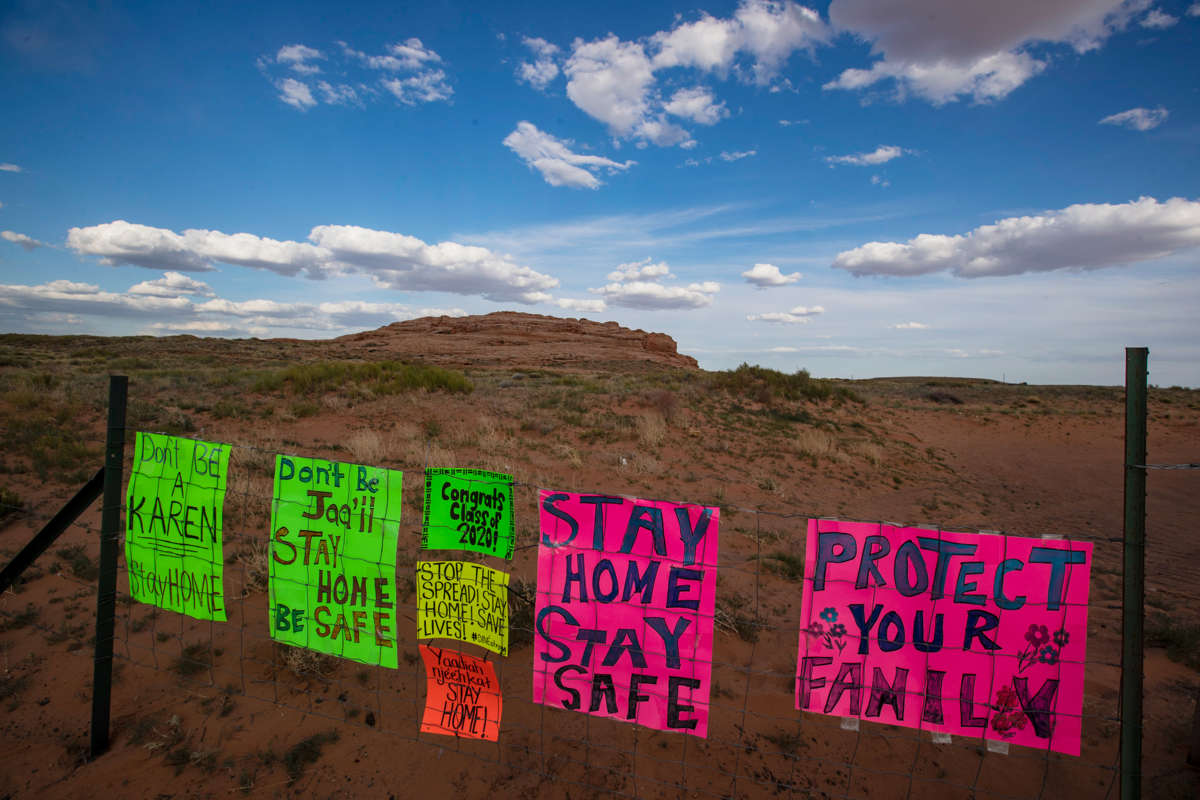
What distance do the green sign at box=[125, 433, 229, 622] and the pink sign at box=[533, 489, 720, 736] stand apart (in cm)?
219

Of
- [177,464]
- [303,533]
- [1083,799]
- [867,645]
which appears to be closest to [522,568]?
[303,533]

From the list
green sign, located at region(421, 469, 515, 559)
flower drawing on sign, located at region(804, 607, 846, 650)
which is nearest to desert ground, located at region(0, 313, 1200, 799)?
flower drawing on sign, located at region(804, 607, 846, 650)

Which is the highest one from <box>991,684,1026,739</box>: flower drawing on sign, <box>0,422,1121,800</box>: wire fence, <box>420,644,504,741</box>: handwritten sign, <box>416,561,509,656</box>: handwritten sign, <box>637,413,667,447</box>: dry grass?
<box>637,413,667,447</box>: dry grass

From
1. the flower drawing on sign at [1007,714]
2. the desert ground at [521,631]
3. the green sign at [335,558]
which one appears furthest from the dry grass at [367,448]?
the flower drawing on sign at [1007,714]

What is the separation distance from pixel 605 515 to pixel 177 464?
9.59 feet

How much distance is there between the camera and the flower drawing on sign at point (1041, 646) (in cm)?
272

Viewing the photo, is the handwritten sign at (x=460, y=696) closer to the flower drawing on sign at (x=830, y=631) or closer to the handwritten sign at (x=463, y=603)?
the handwritten sign at (x=463, y=603)

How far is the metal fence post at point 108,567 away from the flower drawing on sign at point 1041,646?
500cm

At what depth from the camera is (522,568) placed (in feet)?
21.0

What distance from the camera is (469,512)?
11.1 feet

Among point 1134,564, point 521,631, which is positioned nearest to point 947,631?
point 1134,564

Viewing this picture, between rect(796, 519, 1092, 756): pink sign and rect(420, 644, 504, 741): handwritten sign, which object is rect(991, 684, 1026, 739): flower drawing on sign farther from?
rect(420, 644, 504, 741): handwritten sign

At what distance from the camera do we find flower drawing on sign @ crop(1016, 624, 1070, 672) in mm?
2719

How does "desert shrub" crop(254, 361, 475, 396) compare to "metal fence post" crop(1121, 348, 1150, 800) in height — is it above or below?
above
